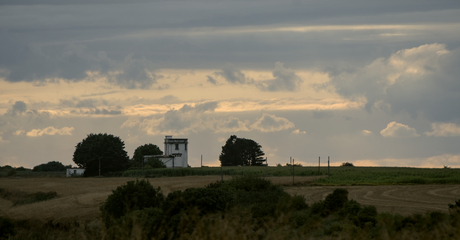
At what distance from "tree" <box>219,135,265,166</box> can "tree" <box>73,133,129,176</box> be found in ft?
94.8

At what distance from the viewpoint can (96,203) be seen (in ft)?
109

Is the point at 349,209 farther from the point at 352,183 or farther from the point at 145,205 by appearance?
the point at 352,183

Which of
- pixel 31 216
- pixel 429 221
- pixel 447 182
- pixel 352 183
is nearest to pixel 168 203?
pixel 429 221

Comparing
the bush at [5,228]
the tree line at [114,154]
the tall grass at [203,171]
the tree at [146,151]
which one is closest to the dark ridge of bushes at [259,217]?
the bush at [5,228]

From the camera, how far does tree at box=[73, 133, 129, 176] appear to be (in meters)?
102

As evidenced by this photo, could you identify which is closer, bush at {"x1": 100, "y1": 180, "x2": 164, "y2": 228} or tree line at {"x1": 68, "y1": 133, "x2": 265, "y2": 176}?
bush at {"x1": 100, "y1": 180, "x2": 164, "y2": 228}

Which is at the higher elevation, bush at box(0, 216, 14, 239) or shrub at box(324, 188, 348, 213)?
shrub at box(324, 188, 348, 213)

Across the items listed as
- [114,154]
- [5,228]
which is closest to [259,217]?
[5,228]

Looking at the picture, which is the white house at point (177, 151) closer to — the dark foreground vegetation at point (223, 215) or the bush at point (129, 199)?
the dark foreground vegetation at point (223, 215)

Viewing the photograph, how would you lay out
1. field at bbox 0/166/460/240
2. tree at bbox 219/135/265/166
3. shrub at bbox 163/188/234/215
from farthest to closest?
tree at bbox 219/135/265/166, shrub at bbox 163/188/234/215, field at bbox 0/166/460/240

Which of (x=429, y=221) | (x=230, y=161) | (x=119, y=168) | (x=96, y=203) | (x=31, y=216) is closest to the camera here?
(x=429, y=221)

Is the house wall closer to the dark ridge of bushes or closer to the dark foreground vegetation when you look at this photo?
the dark foreground vegetation

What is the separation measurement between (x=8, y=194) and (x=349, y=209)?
48281 mm

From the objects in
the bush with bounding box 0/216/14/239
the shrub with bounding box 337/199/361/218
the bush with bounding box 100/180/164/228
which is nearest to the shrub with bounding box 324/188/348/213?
the shrub with bounding box 337/199/361/218
